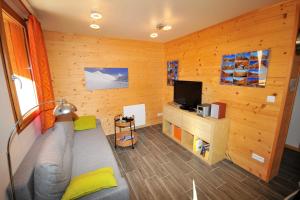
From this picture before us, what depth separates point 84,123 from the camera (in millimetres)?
2947

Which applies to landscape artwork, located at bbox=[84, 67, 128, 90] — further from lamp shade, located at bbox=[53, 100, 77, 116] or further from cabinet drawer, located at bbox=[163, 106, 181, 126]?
lamp shade, located at bbox=[53, 100, 77, 116]

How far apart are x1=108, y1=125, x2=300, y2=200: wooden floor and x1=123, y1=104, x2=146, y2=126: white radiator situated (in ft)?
3.64

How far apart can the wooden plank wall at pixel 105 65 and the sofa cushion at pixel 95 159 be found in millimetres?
952

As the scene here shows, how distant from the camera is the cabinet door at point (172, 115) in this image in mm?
3153

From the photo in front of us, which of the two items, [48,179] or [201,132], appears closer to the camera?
[48,179]

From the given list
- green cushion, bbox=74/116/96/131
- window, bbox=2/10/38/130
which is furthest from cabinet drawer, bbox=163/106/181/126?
window, bbox=2/10/38/130

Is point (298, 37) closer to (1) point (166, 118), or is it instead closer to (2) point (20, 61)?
(1) point (166, 118)

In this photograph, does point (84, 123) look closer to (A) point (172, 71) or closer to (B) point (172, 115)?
(B) point (172, 115)

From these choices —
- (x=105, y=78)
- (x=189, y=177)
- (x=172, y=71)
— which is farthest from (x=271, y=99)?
(x=105, y=78)

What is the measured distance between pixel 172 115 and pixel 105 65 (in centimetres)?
204

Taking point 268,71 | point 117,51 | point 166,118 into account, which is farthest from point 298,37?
point 117,51

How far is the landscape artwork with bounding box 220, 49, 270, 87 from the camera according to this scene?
199 cm

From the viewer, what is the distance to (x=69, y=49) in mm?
3076

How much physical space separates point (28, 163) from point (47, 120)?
3.14ft
